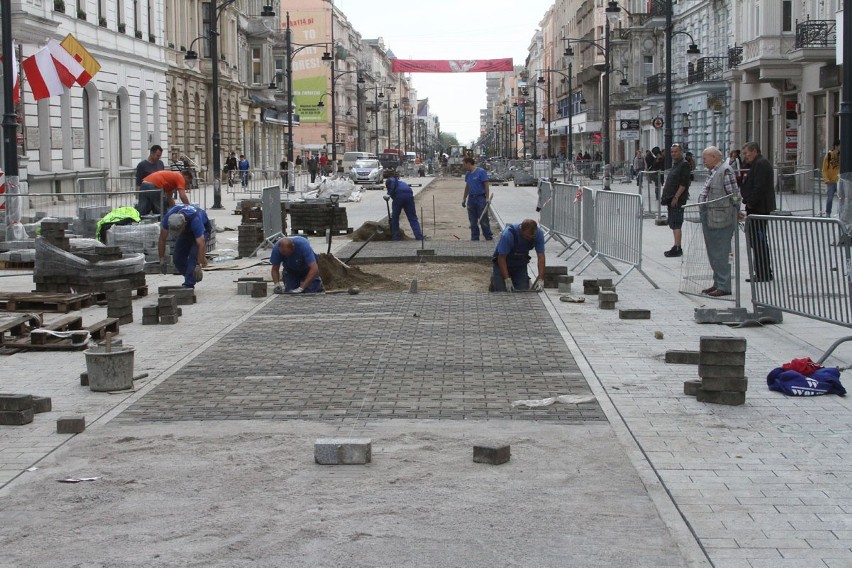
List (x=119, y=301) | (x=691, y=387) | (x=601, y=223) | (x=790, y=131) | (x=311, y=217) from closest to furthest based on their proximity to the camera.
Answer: (x=691, y=387)
(x=119, y=301)
(x=601, y=223)
(x=311, y=217)
(x=790, y=131)

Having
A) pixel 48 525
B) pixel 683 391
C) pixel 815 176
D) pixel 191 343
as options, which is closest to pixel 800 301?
pixel 683 391

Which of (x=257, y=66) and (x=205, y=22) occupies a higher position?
(x=205, y=22)

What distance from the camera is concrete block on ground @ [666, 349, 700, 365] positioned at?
30.5ft

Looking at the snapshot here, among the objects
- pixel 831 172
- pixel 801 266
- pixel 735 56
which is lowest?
pixel 801 266

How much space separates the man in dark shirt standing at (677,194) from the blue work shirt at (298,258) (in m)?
6.12

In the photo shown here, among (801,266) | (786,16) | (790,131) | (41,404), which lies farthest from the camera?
(790,131)

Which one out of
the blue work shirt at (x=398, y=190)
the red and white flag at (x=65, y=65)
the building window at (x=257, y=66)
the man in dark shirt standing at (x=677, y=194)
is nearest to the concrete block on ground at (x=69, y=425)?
the man in dark shirt standing at (x=677, y=194)

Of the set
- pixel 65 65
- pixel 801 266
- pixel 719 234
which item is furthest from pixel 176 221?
pixel 65 65

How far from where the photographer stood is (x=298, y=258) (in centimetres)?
1398

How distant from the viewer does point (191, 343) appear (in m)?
10.8

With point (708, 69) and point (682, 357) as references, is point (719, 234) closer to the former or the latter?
point (682, 357)

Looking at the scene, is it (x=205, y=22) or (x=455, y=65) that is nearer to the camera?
(x=205, y=22)

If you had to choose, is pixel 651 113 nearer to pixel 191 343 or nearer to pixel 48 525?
pixel 191 343

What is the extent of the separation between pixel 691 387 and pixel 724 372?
1.17ft
